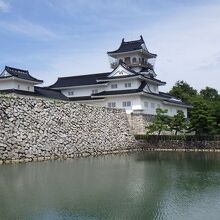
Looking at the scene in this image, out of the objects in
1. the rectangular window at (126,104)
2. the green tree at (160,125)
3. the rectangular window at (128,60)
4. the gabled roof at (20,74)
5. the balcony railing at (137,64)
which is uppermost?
the rectangular window at (128,60)

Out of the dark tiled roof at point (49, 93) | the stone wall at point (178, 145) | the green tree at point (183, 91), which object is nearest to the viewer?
the stone wall at point (178, 145)

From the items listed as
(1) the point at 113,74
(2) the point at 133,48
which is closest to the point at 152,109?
(1) the point at 113,74

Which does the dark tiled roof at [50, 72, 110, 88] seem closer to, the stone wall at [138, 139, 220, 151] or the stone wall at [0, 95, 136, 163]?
the stone wall at [0, 95, 136, 163]

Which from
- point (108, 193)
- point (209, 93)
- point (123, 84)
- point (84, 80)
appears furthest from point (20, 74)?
point (209, 93)

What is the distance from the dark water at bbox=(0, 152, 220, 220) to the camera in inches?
294

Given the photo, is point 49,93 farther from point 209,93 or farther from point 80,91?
point 209,93

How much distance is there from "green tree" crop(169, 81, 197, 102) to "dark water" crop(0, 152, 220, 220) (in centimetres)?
2463

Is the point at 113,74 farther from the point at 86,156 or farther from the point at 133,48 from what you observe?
the point at 86,156

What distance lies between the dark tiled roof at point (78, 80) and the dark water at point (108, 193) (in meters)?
16.9

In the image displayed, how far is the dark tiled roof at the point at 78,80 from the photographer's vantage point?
101 ft

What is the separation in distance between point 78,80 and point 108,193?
22.9 m

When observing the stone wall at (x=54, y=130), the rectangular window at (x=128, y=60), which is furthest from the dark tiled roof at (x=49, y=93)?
the rectangular window at (x=128, y=60)

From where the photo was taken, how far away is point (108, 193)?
9.38 metres

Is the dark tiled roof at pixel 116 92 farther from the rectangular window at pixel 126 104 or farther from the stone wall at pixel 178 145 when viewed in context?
the stone wall at pixel 178 145
